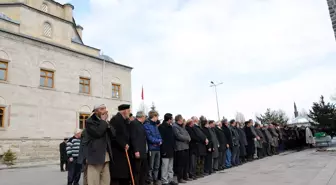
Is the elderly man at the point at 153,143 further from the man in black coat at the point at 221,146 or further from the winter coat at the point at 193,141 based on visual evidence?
the man in black coat at the point at 221,146

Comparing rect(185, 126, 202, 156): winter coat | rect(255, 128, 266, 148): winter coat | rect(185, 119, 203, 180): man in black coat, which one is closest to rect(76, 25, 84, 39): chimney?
rect(255, 128, 266, 148): winter coat

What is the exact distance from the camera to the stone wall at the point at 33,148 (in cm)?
1805

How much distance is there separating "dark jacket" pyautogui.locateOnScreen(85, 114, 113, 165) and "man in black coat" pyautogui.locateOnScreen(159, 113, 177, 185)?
2.60 metres

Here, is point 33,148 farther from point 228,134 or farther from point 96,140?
point 96,140

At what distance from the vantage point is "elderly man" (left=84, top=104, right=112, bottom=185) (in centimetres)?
454

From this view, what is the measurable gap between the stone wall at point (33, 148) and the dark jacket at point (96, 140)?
16.3 meters

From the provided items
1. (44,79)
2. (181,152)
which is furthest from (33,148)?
(181,152)

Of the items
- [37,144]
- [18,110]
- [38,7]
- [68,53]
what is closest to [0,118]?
[18,110]

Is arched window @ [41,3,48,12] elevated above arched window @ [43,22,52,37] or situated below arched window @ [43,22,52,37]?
above

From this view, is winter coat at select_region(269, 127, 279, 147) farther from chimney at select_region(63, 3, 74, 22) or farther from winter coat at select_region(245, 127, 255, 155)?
chimney at select_region(63, 3, 74, 22)

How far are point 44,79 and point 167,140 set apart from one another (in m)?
17.0

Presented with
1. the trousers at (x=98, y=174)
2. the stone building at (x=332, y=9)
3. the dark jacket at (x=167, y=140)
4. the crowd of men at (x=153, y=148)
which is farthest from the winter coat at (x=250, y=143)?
the trousers at (x=98, y=174)

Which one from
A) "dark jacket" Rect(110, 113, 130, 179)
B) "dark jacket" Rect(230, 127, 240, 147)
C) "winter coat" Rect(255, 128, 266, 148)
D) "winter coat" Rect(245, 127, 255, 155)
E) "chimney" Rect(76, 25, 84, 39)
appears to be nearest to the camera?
"dark jacket" Rect(110, 113, 130, 179)

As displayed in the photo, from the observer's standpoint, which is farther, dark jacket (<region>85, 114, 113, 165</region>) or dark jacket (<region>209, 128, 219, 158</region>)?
dark jacket (<region>209, 128, 219, 158</region>)
